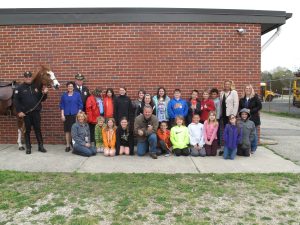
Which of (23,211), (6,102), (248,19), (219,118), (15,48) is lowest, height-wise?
(23,211)

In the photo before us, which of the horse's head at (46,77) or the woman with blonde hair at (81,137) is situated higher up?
the horse's head at (46,77)

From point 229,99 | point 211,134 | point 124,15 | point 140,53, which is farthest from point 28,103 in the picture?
point 229,99

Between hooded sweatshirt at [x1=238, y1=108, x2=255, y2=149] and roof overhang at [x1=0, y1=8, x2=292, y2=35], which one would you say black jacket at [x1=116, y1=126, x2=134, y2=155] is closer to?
hooded sweatshirt at [x1=238, y1=108, x2=255, y2=149]

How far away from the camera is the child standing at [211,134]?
7.26 m

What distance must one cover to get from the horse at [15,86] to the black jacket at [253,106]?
14.5ft

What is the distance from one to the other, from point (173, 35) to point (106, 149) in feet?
11.1

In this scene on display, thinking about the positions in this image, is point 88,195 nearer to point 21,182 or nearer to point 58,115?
point 21,182

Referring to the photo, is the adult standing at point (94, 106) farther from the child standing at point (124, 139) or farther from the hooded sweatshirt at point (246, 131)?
the hooded sweatshirt at point (246, 131)

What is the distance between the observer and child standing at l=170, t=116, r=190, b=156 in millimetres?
7254

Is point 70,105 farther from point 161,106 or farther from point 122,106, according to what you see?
point 161,106

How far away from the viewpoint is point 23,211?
4215 mm

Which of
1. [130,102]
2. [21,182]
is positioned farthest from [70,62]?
[21,182]

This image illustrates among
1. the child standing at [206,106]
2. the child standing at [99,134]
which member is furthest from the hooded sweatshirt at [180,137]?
the child standing at [99,134]

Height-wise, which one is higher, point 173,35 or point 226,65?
point 173,35
